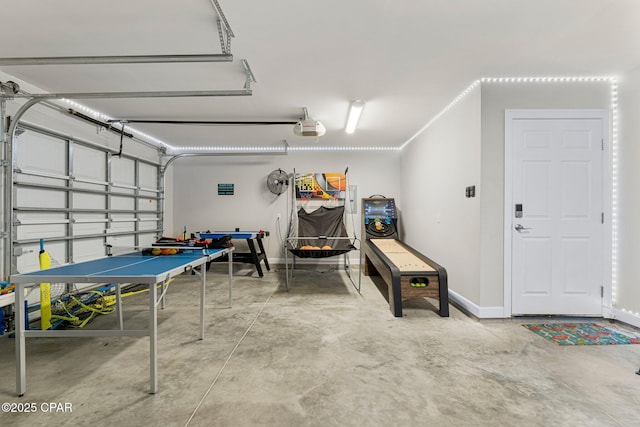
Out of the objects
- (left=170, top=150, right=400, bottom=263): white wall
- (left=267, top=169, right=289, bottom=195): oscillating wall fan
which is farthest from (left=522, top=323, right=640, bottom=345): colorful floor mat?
(left=267, top=169, right=289, bottom=195): oscillating wall fan

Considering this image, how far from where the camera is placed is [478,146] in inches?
118

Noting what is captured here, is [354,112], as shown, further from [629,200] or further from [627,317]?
[627,317]

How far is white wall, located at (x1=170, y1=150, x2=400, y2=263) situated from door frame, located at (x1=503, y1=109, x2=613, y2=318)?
10.4 feet

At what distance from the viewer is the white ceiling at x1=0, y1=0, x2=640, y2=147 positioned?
1.95 meters

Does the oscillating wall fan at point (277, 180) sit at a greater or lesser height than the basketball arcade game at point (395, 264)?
greater

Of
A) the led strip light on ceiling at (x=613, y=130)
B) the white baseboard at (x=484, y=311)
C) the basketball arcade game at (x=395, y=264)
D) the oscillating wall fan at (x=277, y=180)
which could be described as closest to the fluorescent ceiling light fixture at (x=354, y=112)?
the led strip light on ceiling at (x=613, y=130)

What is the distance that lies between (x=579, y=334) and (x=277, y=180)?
5279mm

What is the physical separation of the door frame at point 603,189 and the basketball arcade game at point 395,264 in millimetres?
694

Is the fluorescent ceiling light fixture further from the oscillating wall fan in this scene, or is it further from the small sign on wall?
the small sign on wall

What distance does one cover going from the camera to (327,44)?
7.70 feet

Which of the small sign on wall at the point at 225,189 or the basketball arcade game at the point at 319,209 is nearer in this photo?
the basketball arcade game at the point at 319,209

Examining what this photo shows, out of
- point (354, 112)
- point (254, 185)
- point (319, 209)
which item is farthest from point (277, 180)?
point (354, 112)

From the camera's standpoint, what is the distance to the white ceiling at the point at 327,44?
6.38 ft

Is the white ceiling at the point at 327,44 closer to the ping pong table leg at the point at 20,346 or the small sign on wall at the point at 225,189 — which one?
the ping pong table leg at the point at 20,346
